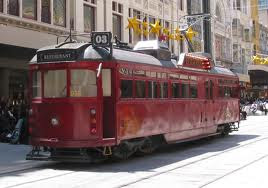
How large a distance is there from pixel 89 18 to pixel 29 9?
5.43 meters

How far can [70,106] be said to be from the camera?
13.0 meters

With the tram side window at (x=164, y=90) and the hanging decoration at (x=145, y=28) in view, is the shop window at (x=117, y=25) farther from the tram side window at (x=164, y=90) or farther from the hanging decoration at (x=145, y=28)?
the tram side window at (x=164, y=90)

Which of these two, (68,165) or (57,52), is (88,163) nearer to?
(68,165)

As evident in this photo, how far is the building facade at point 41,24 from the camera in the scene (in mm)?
22513

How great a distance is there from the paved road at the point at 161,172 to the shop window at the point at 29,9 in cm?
1017

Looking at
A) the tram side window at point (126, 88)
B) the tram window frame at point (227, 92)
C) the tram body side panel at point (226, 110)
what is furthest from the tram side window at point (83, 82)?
the tram window frame at point (227, 92)

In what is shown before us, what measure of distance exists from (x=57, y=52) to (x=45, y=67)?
0.49m

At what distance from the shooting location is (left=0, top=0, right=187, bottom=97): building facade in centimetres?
2251

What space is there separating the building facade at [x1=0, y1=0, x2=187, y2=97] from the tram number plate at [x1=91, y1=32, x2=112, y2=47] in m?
4.94

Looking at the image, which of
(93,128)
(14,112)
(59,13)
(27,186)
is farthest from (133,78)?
(59,13)

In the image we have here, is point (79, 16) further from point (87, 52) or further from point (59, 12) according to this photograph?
point (87, 52)

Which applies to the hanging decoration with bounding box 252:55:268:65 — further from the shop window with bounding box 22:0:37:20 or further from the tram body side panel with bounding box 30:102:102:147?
the tram body side panel with bounding box 30:102:102:147

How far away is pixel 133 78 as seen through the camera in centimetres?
1412

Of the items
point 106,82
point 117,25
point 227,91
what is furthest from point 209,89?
point 117,25
